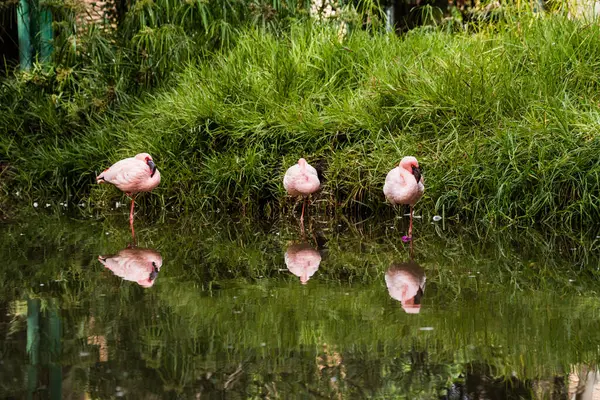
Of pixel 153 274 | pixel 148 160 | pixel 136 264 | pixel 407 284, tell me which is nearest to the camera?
pixel 407 284

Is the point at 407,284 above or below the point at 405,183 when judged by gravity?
below

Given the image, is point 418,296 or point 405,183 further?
point 405,183

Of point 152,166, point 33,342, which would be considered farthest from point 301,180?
point 33,342

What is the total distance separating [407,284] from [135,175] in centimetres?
382

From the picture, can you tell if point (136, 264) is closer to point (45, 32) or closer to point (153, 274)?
point (153, 274)

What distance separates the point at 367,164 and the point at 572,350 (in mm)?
4842

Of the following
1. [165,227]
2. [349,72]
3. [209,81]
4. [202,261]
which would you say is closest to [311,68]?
[349,72]

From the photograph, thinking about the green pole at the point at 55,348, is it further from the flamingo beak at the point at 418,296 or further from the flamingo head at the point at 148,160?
the flamingo head at the point at 148,160

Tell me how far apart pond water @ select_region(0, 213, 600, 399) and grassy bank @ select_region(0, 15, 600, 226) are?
2.72 ft

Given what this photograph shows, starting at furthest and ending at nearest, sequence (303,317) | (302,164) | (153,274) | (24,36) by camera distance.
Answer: (24,36) < (302,164) < (153,274) < (303,317)

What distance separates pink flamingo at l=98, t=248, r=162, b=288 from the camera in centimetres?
584

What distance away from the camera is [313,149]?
9242mm

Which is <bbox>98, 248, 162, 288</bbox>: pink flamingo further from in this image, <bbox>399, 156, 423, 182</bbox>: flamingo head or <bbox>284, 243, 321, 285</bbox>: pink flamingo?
<bbox>399, 156, 423, 182</bbox>: flamingo head

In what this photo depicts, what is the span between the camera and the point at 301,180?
826 centimetres
